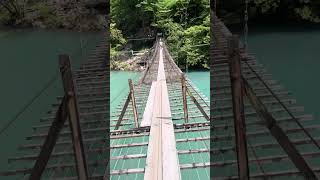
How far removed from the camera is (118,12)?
5129mm

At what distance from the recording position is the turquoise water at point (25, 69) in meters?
4.04

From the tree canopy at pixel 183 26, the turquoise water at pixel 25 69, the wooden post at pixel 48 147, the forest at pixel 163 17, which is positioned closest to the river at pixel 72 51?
the turquoise water at pixel 25 69

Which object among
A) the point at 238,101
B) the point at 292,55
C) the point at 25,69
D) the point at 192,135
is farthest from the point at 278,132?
the point at 292,55

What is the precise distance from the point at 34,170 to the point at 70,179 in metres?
0.25

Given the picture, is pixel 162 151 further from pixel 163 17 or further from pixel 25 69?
pixel 163 17

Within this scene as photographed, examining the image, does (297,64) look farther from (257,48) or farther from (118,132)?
(118,132)

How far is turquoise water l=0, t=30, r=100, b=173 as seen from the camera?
13.3 feet

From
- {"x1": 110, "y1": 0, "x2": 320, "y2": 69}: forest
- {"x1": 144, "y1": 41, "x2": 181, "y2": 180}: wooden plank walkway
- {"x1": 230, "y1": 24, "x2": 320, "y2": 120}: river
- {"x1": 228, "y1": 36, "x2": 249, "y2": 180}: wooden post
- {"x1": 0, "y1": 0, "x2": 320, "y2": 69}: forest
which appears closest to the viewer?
Answer: {"x1": 228, "y1": 36, "x2": 249, "y2": 180}: wooden post

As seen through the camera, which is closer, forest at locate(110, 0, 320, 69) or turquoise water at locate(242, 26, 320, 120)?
forest at locate(110, 0, 320, 69)

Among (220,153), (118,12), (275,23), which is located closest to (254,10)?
(275,23)

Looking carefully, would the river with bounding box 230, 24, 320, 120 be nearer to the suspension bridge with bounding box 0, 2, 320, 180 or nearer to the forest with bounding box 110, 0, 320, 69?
the forest with bounding box 110, 0, 320, 69

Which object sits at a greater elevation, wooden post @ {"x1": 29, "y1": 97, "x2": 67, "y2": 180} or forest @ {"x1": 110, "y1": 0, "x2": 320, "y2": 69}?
forest @ {"x1": 110, "y1": 0, "x2": 320, "y2": 69}

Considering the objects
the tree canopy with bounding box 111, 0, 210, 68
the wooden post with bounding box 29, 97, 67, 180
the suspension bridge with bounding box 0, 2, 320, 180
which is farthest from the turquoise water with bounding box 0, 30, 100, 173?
the wooden post with bounding box 29, 97, 67, 180

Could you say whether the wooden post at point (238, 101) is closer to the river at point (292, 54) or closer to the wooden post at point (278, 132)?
the wooden post at point (278, 132)
